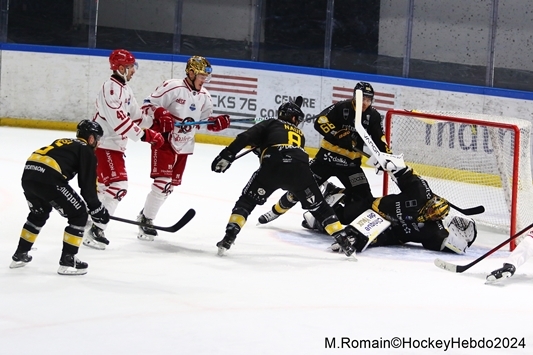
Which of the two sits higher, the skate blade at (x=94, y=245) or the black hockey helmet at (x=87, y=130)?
the black hockey helmet at (x=87, y=130)

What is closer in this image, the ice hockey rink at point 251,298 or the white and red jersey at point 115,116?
the ice hockey rink at point 251,298

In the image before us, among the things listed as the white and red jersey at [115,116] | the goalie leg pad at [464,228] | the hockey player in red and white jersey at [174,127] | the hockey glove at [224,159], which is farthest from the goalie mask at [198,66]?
the goalie leg pad at [464,228]

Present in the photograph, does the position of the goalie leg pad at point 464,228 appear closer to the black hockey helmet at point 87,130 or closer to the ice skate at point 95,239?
the ice skate at point 95,239

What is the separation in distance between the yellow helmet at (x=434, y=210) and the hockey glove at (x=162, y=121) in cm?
160

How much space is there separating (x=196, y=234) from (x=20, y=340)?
2.44 m

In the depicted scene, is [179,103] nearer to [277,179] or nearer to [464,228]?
[277,179]

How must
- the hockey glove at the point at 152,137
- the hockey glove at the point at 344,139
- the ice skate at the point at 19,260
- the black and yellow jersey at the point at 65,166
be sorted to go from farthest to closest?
the hockey glove at the point at 344,139
the hockey glove at the point at 152,137
the ice skate at the point at 19,260
the black and yellow jersey at the point at 65,166

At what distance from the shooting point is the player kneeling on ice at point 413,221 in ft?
19.3

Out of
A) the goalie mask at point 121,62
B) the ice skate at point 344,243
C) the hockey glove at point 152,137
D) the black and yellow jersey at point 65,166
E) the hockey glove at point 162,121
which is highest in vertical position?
the goalie mask at point 121,62

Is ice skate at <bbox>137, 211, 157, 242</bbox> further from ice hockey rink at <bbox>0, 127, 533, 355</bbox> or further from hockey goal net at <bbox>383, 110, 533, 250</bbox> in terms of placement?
hockey goal net at <bbox>383, 110, 533, 250</bbox>

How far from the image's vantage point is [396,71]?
9383mm

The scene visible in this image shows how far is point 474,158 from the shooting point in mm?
7199

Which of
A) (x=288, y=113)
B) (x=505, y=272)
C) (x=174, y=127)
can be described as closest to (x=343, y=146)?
(x=288, y=113)

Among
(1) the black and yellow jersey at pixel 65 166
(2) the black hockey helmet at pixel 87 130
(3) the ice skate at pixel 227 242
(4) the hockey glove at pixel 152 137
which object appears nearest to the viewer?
(1) the black and yellow jersey at pixel 65 166
